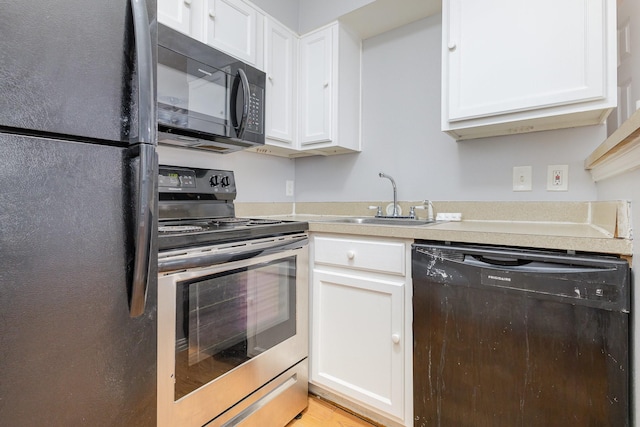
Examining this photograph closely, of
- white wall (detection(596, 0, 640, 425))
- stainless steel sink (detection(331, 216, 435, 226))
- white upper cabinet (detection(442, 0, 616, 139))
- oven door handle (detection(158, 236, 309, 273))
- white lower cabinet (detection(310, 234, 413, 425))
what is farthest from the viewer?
stainless steel sink (detection(331, 216, 435, 226))

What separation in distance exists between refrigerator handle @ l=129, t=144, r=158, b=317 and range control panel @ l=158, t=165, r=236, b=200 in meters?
0.78

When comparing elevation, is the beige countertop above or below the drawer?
above

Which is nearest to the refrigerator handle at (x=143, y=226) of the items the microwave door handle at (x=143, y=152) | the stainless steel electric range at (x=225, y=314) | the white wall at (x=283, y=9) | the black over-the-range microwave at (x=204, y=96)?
the microwave door handle at (x=143, y=152)

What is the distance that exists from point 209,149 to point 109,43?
1.09 metres

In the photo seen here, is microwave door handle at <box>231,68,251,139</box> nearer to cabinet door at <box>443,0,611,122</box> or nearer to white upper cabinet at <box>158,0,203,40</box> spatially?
white upper cabinet at <box>158,0,203,40</box>

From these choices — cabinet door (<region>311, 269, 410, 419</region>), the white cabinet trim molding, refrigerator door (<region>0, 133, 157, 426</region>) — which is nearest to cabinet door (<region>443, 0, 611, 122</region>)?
the white cabinet trim molding

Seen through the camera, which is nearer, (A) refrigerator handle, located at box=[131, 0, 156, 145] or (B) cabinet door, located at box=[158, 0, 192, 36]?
(A) refrigerator handle, located at box=[131, 0, 156, 145]

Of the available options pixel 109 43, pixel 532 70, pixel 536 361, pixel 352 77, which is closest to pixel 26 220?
pixel 109 43

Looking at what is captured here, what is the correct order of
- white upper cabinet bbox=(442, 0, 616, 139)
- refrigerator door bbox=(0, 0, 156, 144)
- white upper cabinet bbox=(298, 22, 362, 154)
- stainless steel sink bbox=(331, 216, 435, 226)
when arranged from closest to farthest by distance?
refrigerator door bbox=(0, 0, 156, 144)
white upper cabinet bbox=(442, 0, 616, 139)
stainless steel sink bbox=(331, 216, 435, 226)
white upper cabinet bbox=(298, 22, 362, 154)

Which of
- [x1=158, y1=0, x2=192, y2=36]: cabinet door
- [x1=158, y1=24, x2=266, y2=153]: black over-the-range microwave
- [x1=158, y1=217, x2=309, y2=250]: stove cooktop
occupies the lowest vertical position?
[x1=158, y1=217, x2=309, y2=250]: stove cooktop

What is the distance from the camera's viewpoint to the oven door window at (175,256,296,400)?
1.02 meters

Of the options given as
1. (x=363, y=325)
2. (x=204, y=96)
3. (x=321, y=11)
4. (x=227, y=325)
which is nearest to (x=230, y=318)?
(x=227, y=325)

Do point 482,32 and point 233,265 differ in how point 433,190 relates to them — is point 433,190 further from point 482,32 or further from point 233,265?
point 233,265

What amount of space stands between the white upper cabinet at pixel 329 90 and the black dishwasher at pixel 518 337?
0.99m
